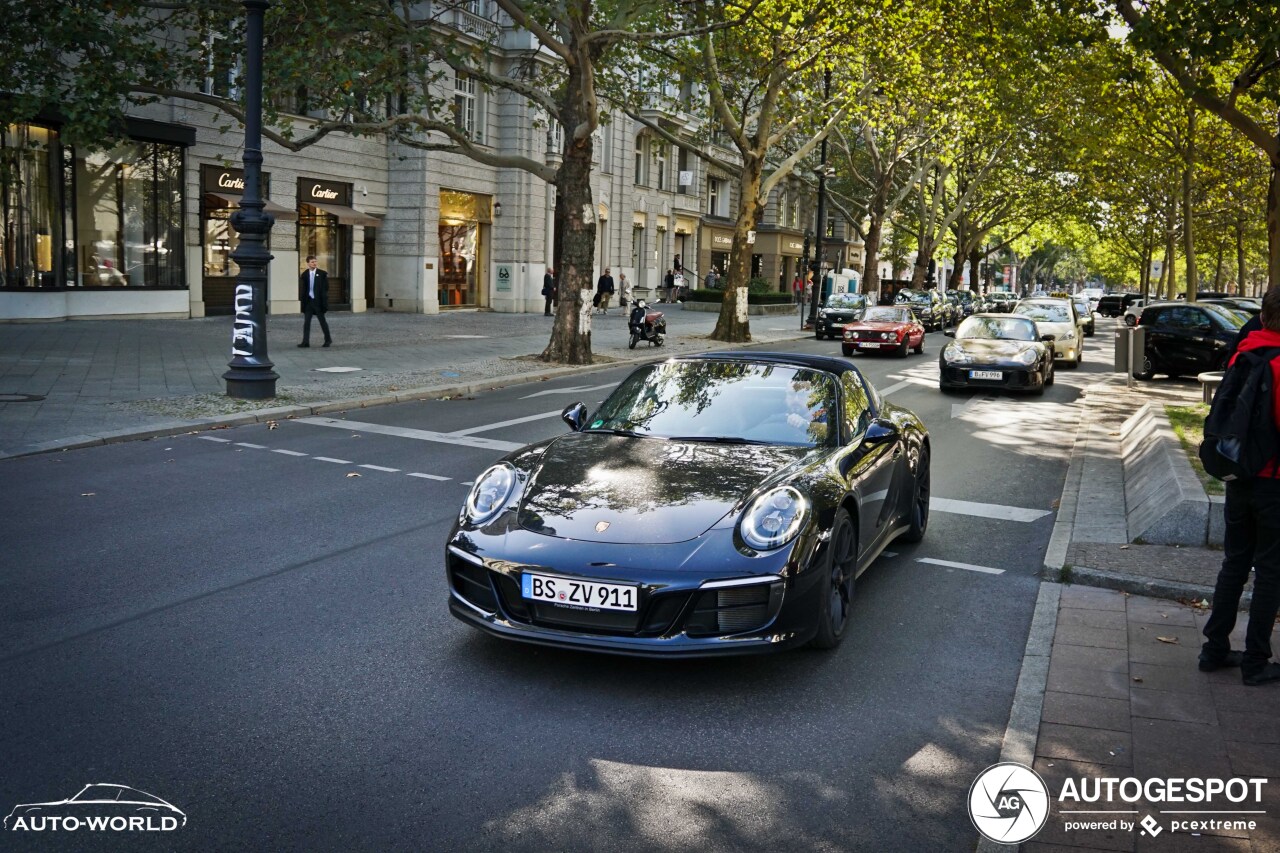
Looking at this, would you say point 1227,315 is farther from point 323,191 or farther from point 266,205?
point 323,191

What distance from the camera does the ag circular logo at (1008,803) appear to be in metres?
3.83

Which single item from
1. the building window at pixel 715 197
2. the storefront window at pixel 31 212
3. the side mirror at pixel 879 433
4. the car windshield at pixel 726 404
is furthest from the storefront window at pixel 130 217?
the building window at pixel 715 197

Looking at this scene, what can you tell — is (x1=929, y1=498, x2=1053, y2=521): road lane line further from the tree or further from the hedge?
the hedge

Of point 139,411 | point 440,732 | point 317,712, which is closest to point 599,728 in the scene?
point 440,732

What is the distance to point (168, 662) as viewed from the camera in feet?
17.0

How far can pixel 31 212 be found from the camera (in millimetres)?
24391

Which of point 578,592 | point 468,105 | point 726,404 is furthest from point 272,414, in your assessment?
point 468,105

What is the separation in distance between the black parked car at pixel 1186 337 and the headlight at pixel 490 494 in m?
18.6

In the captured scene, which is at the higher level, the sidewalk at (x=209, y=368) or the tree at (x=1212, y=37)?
the tree at (x=1212, y=37)

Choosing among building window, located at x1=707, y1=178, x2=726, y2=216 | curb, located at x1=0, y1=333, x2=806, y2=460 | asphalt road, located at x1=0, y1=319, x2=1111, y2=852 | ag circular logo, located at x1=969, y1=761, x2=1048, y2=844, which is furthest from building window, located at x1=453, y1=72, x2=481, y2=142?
ag circular logo, located at x1=969, y1=761, x2=1048, y2=844

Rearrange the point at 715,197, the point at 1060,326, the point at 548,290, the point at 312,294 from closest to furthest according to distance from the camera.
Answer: the point at 312,294 → the point at 1060,326 → the point at 548,290 → the point at 715,197

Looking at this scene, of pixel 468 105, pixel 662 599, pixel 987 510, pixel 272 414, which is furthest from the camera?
pixel 468 105

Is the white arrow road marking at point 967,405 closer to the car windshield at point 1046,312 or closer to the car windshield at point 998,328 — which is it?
the car windshield at point 998,328

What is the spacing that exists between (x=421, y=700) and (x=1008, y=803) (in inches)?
92.6
